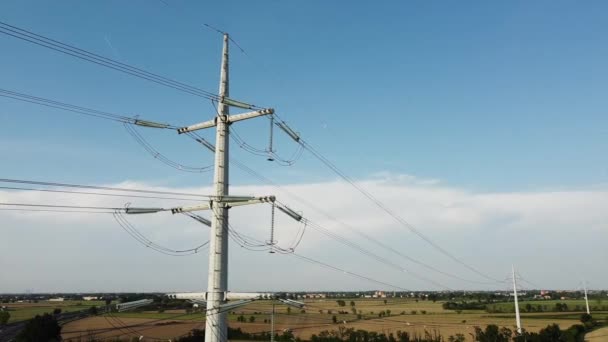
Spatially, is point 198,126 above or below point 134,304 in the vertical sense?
above

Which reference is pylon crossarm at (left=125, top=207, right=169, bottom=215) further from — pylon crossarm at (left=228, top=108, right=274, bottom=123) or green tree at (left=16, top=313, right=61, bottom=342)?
green tree at (left=16, top=313, right=61, bottom=342)

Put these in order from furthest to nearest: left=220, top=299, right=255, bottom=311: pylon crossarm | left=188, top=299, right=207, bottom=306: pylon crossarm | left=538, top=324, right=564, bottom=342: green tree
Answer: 1. left=538, top=324, right=564, bottom=342: green tree
2. left=188, top=299, right=207, bottom=306: pylon crossarm
3. left=220, top=299, right=255, bottom=311: pylon crossarm

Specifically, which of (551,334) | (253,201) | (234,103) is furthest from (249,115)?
(551,334)

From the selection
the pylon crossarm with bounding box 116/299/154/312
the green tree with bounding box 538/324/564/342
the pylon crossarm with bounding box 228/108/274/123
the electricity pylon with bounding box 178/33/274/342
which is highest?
the pylon crossarm with bounding box 228/108/274/123

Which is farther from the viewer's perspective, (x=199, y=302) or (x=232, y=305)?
(x=199, y=302)

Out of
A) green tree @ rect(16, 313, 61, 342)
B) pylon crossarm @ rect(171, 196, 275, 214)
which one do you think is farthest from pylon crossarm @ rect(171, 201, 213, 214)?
green tree @ rect(16, 313, 61, 342)

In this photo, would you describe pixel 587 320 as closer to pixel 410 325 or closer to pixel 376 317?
pixel 410 325

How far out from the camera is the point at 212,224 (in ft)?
67.8

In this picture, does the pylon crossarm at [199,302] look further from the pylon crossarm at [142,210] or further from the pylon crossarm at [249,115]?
the pylon crossarm at [249,115]

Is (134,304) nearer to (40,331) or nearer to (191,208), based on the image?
(191,208)

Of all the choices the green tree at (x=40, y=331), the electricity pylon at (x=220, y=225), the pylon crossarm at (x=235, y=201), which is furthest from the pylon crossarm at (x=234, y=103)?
the green tree at (x=40, y=331)

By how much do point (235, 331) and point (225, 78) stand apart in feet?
407

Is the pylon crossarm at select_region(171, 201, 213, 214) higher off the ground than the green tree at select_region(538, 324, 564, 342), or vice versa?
the pylon crossarm at select_region(171, 201, 213, 214)

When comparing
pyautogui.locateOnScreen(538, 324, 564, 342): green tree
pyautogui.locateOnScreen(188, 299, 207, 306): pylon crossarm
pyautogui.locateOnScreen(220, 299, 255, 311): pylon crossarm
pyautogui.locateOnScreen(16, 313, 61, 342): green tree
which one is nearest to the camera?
pyautogui.locateOnScreen(220, 299, 255, 311): pylon crossarm
